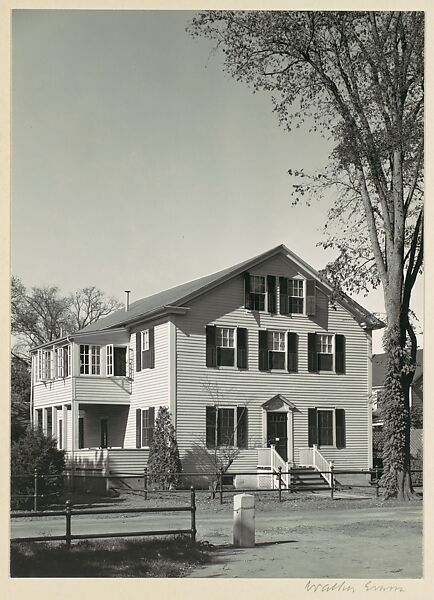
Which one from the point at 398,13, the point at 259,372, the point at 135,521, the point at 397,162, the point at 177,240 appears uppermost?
the point at 398,13

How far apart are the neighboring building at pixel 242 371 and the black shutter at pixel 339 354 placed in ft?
0.10

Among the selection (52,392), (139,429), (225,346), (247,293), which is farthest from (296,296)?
(52,392)

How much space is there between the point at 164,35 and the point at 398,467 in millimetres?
10797

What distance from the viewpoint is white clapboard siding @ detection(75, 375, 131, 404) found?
1054 inches

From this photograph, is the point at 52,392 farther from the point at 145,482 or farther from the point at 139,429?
the point at 145,482

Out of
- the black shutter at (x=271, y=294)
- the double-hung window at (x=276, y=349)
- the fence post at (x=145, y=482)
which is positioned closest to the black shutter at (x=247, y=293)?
the black shutter at (x=271, y=294)

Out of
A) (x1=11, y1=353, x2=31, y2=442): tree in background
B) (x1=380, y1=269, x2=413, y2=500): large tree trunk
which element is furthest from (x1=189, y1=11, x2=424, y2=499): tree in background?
(x1=11, y1=353, x2=31, y2=442): tree in background

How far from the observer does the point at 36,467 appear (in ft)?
62.6

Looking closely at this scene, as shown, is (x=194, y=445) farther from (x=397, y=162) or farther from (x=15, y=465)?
(x=397, y=162)

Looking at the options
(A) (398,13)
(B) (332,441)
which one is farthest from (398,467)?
(A) (398,13)

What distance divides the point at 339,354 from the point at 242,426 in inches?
144

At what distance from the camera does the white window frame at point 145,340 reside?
25.9m
